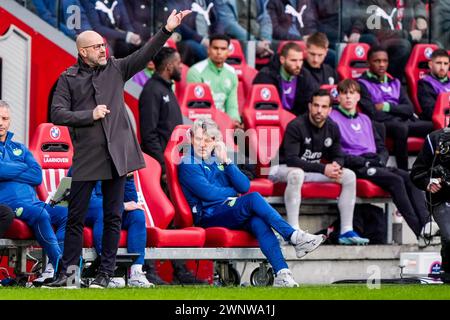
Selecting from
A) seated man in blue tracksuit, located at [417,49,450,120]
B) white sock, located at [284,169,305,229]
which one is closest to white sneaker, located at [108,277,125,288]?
white sock, located at [284,169,305,229]

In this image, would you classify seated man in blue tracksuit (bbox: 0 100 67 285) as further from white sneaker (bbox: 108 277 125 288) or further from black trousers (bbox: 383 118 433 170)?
black trousers (bbox: 383 118 433 170)

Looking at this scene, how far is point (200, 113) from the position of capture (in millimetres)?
16188

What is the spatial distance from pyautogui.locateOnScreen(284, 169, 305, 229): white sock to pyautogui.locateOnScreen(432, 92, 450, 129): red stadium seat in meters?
3.01

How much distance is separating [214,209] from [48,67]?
3.56 meters

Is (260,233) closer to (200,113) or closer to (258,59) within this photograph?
(200,113)

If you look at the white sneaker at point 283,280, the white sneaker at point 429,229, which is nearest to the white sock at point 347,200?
the white sneaker at point 429,229

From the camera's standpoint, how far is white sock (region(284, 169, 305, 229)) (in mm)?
15055

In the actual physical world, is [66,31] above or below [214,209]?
above

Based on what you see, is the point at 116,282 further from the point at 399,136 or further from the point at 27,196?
the point at 399,136

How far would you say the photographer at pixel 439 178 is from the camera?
13.0 meters

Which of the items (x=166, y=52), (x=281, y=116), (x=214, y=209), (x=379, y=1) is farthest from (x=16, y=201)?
(x=379, y=1)

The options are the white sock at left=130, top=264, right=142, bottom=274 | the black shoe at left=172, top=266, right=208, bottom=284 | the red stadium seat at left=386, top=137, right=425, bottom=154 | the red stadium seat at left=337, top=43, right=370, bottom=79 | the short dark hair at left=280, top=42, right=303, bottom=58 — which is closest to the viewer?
the white sock at left=130, top=264, right=142, bottom=274

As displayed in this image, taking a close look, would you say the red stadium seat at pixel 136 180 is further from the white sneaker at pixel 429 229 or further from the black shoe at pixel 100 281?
the white sneaker at pixel 429 229

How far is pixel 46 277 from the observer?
12000 millimetres
